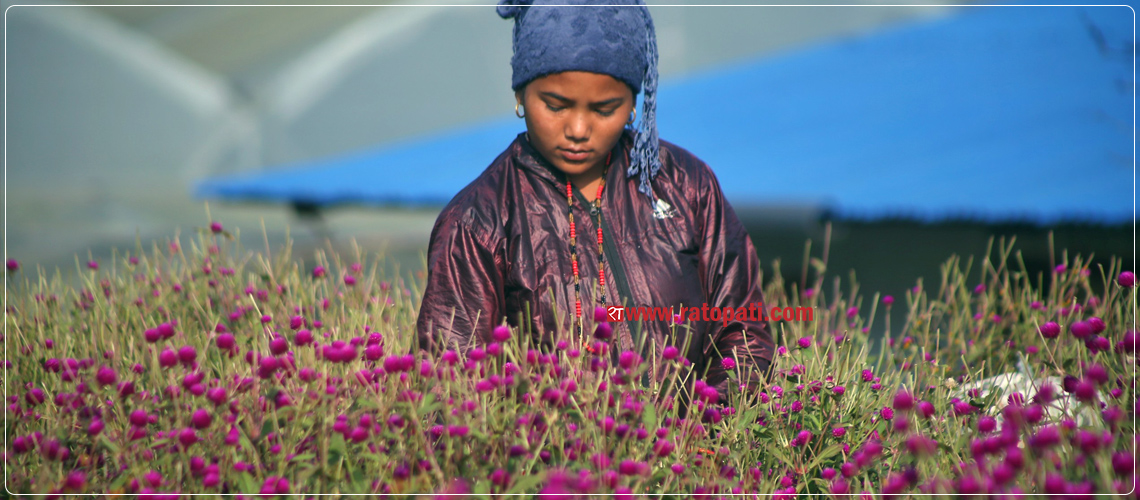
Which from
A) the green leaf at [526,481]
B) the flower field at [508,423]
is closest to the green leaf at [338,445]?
the flower field at [508,423]

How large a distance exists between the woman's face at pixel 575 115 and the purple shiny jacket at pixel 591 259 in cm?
11

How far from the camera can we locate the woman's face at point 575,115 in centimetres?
213

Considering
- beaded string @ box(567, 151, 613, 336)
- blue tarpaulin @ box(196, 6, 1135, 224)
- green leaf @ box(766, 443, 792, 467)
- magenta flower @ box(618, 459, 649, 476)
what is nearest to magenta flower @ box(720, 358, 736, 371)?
green leaf @ box(766, 443, 792, 467)

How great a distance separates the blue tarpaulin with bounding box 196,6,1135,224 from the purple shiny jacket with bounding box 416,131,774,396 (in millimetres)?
3047

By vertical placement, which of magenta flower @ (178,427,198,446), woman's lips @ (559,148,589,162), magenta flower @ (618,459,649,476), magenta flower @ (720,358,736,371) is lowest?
magenta flower @ (720,358,736,371)

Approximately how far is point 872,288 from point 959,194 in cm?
84

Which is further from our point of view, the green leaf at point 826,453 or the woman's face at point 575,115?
the woman's face at point 575,115

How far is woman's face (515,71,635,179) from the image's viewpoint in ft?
6.98

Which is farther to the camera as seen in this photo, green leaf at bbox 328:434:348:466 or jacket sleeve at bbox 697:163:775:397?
jacket sleeve at bbox 697:163:775:397

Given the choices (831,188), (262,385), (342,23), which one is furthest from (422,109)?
(262,385)

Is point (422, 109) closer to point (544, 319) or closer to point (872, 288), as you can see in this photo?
point (872, 288)

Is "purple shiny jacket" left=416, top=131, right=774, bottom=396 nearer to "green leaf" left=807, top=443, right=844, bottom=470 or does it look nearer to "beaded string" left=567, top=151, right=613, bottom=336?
"beaded string" left=567, top=151, right=613, bottom=336

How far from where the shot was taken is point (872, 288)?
581 cm

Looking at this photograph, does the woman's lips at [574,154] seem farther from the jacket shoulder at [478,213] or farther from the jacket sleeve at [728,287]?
the jacket sleeve at [728,287]
